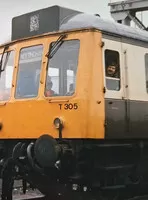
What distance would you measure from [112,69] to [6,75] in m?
2.29

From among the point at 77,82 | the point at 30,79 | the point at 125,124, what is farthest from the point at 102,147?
the point at 30,79

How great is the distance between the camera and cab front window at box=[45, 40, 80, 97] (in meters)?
8.91

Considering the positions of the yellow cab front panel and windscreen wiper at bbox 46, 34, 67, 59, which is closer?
the yellow cab front panel

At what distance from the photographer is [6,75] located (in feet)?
32.9

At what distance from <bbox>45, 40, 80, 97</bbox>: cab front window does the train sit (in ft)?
A: 0.06

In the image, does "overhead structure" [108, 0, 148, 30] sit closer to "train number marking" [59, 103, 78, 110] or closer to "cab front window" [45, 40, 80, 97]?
"cab front window" [45, 40, 80, 97]

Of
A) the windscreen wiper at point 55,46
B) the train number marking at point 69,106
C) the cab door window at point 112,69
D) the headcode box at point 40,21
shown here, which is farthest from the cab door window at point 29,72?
the cab door window at point 112,69

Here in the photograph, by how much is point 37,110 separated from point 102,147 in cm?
136

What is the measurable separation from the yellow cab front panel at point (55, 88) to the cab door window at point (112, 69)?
0.67 ft

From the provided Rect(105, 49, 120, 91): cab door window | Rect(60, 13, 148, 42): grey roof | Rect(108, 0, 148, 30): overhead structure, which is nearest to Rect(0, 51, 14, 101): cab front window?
Rect(60, 13, 148, 42): grey roof

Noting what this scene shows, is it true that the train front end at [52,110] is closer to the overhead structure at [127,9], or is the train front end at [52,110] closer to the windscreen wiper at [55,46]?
the windscreen wiper at [55,46]

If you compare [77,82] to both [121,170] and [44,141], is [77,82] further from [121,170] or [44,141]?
[121,170]

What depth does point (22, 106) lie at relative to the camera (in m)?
9.41

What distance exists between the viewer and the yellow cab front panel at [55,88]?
8.55m
